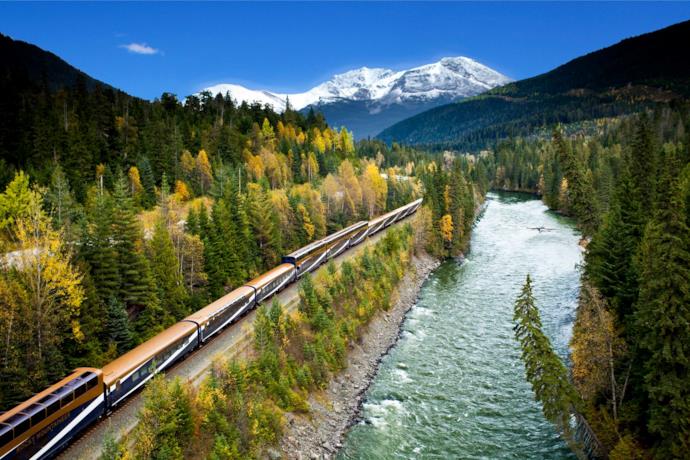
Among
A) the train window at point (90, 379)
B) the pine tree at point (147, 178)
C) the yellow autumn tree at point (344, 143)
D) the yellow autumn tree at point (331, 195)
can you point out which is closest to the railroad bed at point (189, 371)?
the train window at point (90, 379)

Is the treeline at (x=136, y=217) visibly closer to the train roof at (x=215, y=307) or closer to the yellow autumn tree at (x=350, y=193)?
the yellow autumn tree at (x=350, y=193)

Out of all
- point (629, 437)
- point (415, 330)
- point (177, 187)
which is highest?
point (177, 187)

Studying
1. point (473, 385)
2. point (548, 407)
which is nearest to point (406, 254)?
point (473, 385)

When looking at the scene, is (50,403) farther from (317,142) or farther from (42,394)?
(317,142)

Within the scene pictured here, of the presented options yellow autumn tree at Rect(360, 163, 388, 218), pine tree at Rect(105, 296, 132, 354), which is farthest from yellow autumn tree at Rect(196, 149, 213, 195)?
pine tree at Rect(105, 296, 132, 354)

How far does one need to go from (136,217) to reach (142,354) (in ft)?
63.2

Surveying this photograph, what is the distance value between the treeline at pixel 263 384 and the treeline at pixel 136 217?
778cm

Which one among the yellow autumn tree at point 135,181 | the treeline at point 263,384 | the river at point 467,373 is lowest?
the river at point 467,373

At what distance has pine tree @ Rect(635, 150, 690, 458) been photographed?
71.5ft

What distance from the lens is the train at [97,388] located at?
2083 cm

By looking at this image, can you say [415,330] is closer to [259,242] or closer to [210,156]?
[259,242]

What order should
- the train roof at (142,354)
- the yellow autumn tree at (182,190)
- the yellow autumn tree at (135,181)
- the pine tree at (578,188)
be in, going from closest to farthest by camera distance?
the train roof at (142,354) < the pine tree at (578,188) < the yellow autumn tree at (135,181) < the yellow autumn tree at (182,190)

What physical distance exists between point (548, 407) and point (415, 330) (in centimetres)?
2305

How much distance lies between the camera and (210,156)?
87.9m
